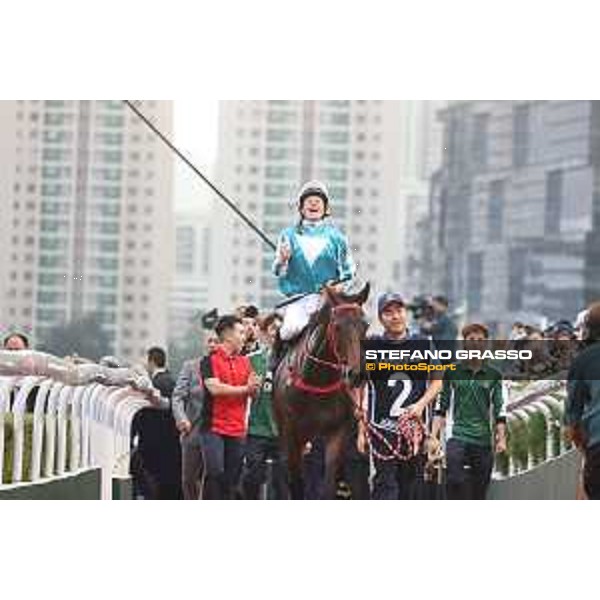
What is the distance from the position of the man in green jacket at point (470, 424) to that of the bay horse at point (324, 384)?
38 centimetres

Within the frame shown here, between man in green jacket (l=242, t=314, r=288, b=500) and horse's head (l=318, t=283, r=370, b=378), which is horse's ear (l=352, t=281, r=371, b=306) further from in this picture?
man in green jacket (l=242, t=314, r=288, b=500)

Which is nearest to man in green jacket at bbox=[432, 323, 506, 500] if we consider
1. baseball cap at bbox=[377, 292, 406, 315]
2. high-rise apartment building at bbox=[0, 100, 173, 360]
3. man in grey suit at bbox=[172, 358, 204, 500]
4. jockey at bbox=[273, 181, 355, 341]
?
baseball cap at bbox=[377, 292, 406, 315]

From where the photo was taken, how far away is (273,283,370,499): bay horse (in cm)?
1533

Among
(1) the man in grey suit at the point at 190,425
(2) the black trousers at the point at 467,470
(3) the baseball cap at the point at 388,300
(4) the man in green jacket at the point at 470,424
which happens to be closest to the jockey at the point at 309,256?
(3) the baseball cap at the point at 388,300

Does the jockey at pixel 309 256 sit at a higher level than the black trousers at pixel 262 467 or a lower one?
higher

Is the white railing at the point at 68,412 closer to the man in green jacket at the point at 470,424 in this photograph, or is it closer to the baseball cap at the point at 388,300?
the baseball cap at the point at 388,300

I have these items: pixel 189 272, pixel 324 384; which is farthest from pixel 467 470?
pixel 189 272

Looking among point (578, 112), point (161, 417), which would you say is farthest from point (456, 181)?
point (161, 417)

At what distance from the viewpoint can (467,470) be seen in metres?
15.5

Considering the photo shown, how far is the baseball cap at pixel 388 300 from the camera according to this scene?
15.3 m

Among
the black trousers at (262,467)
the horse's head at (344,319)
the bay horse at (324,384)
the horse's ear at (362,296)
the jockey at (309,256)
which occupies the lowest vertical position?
the black trousers at (262,467)
